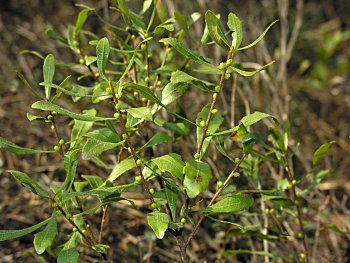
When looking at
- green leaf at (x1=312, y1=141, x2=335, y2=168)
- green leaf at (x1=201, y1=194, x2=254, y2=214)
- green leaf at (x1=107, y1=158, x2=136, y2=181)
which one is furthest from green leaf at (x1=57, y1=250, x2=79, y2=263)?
green leaf at (x1=312, y1=141, x2=335, y2=168)

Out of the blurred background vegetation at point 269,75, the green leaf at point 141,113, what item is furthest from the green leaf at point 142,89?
the blurred background vegetation at point 269,75

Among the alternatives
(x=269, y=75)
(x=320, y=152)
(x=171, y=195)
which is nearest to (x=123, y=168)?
(x=171, y=195)

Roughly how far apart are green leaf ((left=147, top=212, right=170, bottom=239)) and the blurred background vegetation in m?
0.87

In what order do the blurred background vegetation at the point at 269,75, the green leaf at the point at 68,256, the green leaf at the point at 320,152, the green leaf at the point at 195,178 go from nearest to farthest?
the green leaf at the point at 195,178 → the green leaf at the point at 68,256 → the green leaf at the point at 320,152 → the blurred background vegetation at the point at 269,75

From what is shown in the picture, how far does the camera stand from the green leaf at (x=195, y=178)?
3.62 feet

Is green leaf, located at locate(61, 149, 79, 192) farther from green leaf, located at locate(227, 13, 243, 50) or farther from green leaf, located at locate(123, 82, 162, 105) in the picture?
green leaf, located at locate(227, 13, 243, 50)

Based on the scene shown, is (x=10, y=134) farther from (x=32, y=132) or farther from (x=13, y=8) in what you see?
(x=13, y=8)

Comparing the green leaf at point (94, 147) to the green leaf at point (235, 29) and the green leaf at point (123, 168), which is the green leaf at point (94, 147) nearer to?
the green leaf at point (123, 168)

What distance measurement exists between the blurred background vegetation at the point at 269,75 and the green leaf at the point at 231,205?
0.83 m

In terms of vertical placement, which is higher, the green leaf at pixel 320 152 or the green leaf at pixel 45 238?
the green leaf at pixel 45 238

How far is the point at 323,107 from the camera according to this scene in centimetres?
342

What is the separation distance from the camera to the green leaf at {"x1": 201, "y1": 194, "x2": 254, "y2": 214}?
1.22 m

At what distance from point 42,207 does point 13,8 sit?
1.90 metres

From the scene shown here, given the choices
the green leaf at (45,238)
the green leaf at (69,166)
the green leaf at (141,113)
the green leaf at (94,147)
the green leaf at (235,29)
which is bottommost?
the green leaf at (45,238)
